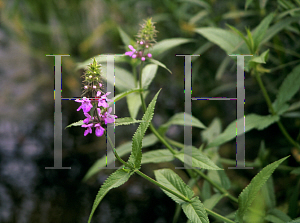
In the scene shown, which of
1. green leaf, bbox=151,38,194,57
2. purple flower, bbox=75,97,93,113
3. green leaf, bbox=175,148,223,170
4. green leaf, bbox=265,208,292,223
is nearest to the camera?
purple flower, bbox=75,97,93,113

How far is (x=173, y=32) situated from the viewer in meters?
1.24

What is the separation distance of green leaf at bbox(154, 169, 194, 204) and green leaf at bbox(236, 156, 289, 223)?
0.36ft

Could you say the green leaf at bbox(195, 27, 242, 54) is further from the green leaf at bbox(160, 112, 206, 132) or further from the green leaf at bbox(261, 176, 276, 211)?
the green leaf at bbox(261, 176, 276, 211)

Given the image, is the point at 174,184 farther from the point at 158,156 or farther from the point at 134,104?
the point at 134,104

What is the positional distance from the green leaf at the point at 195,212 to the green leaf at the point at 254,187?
0.10 m

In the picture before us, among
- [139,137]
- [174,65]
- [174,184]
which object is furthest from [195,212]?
[174,65]

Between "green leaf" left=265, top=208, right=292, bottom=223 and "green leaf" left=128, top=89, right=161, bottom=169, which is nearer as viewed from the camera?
"green leaf" left=128, top=89, right=161, bottom=169

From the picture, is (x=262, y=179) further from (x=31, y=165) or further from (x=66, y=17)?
(x=66, y=17)

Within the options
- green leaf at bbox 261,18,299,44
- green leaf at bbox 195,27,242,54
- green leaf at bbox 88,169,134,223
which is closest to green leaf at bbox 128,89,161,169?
green leaf at bbox 88,169,134,223

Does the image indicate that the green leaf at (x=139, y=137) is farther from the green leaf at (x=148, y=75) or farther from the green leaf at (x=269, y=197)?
the green leaf at (x=269, y=197)

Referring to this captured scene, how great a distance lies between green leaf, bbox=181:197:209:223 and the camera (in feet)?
1.47

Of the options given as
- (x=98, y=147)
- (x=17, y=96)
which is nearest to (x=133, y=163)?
(x=98, y=147)

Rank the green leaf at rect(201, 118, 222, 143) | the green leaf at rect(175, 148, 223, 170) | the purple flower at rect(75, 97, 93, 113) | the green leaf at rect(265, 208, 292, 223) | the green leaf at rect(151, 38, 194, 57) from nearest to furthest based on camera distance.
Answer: the purple flower at rect(75, 97, 93, 113) → the green leaf at rect(175, 148, 223, 170) → the green leaf at rect(265, 208, 292, 223) → the green leaf at rect(151, 38, 194, 57) → the green leaf at rect(201, 118, 222, 143)

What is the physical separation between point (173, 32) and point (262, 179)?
922 millimetres
